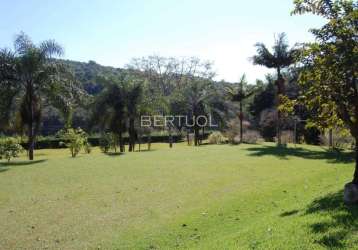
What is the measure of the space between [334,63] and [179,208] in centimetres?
442

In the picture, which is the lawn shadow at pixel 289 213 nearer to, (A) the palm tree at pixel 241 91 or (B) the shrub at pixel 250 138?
(B) the shrub at pixel 250 138

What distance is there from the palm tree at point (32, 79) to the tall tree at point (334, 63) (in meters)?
14.4

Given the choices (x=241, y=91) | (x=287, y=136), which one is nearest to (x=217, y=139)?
(x=241, y=91)

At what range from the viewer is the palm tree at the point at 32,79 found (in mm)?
19234

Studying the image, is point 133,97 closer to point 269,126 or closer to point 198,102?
point 198,102

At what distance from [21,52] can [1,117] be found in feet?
10.8

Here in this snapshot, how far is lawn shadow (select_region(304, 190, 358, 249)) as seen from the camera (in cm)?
509

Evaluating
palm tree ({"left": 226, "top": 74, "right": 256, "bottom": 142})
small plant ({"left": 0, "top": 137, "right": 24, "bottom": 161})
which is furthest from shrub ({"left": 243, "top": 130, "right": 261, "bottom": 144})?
small plant ({"left": 0, "top": 137, "right": 24, "bottom": 161})

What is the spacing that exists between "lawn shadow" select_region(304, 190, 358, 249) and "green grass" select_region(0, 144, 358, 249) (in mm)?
13

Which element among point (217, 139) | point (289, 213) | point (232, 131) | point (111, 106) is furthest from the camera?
point (232, 131)

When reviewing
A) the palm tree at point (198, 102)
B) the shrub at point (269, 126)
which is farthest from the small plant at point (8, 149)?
the shrub at point (269, 126)

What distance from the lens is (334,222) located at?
5.93 metres

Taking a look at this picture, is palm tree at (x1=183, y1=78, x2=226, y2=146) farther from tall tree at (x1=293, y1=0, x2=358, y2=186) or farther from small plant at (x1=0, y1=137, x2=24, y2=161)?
tall tree at (x1=293, y1=0, x2=358, y2=186)

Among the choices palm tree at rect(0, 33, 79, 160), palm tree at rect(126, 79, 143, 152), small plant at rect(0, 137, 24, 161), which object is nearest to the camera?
palm tree at rect(0, 33, 79, 160)
